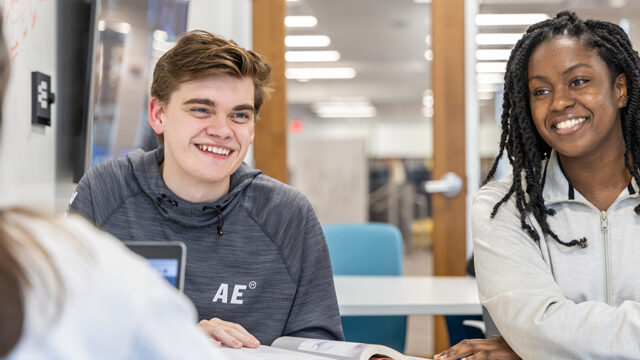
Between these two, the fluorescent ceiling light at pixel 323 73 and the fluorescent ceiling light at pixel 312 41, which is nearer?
the fluorescent ceiling light at pixel 312 41

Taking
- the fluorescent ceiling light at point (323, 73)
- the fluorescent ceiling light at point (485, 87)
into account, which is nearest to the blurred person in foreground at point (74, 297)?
the fluorescent ceiling light at point (485, 87)

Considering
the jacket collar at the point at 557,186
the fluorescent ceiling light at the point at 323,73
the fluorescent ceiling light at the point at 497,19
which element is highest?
the fluorescent ceiling light at the point at 323,73

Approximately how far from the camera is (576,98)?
4.73 feet

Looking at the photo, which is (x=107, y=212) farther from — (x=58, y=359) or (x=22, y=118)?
(x=58, y=359)

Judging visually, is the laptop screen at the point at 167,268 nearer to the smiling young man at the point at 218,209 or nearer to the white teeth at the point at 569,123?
the smiling young man at the point at 218,209

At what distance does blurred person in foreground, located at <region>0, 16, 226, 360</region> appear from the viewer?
16.3 inches

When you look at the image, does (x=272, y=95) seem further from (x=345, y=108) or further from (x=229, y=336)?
(x=345, y=108)

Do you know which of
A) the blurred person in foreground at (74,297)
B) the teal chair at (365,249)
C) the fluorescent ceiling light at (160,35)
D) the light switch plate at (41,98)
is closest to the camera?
the blurred person in foreground at (74,297)

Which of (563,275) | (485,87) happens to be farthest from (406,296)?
(485,87)

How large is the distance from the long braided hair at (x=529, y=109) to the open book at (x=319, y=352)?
53cm

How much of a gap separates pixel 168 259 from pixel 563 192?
1.01 m

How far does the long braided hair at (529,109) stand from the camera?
1450mm

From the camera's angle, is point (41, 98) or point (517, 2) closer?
point (41, 98)

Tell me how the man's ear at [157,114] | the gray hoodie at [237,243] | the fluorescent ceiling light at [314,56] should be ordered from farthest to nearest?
the fluorescent ceiling light at [314,56] < the man's ear at [157,114] < the gray hoodie at [237,243]
